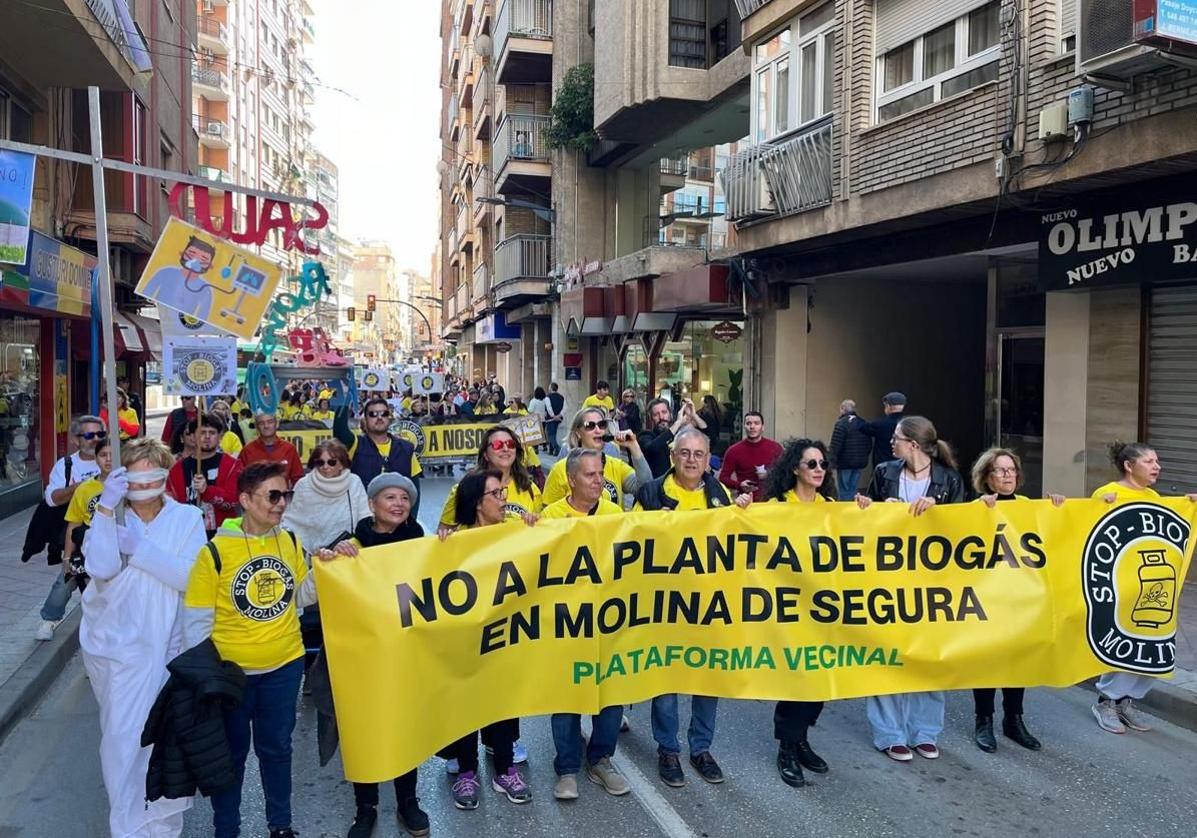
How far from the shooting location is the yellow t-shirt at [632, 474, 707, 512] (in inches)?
199

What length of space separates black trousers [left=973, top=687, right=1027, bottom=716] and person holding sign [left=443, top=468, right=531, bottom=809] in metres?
2.46

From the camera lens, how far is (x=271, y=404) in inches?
555

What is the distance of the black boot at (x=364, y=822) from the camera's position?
13.3 feet

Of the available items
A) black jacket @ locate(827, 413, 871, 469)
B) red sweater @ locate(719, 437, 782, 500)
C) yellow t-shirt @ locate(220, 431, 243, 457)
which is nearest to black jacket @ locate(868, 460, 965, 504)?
red sweater @ locate(719, 437, 782, 500)

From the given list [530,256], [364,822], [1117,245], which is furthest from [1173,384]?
[530,256]

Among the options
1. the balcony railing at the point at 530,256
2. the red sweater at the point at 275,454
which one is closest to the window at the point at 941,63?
the red sweater at the point at 275,454

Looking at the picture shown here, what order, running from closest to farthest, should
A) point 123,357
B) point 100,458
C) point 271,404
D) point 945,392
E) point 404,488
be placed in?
point 404,488, point 100,458, point 271,404, point 945,392, point 123,357

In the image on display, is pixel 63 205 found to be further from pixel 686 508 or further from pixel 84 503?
pixel 686 508

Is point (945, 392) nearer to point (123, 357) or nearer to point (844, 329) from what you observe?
point (844, 329)

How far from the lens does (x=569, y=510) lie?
484 centimetres

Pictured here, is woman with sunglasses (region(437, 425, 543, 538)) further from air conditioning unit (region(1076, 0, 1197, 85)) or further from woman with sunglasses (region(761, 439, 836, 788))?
air conditioning unit (region(1076, 0, 1197, 85))

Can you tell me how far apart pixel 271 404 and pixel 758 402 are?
7862mm

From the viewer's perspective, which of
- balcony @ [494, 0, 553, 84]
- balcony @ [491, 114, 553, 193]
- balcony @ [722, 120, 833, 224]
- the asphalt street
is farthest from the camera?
balcony @ [491, 114, 553, 193]

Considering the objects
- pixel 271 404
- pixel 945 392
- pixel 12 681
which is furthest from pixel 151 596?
pixel 945 392
